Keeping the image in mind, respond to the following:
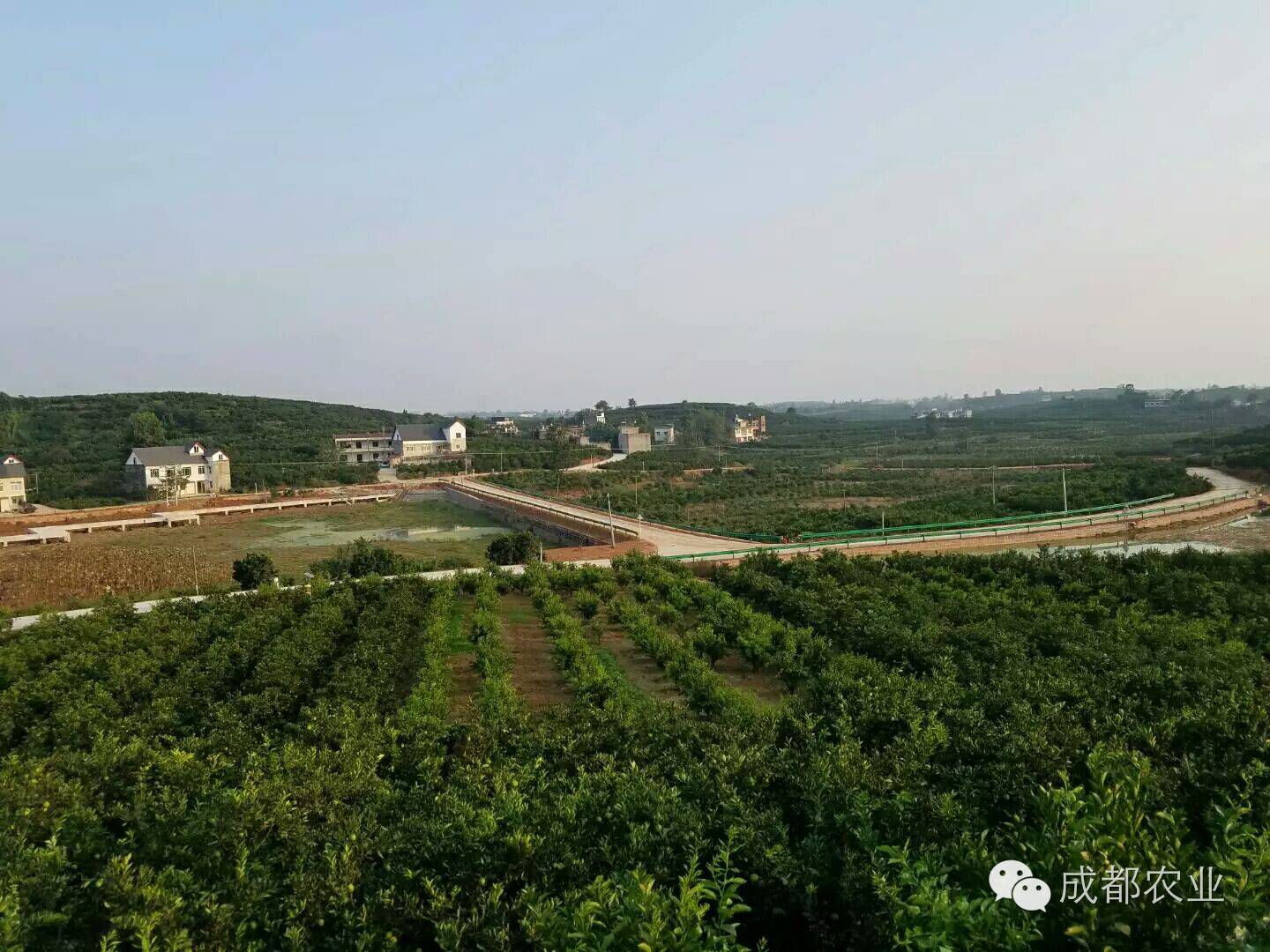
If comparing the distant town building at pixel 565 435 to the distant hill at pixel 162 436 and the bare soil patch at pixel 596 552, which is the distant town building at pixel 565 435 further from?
the bare soil patch at pixel 596 552

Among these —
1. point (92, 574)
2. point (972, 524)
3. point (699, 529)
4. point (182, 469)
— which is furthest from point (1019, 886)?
point (182, 469)

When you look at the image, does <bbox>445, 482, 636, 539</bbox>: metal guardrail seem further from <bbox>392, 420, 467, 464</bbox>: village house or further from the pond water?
<bbox>392, 420, 467, 464</bbox>: village house

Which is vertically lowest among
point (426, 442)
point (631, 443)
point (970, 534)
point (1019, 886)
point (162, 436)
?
point (970, 534)

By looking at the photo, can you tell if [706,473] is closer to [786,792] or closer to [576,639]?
[576,639]

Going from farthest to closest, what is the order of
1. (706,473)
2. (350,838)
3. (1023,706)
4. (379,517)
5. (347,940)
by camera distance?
(706,473)
(379,517)
(1023,706)
(350,838)
(347,940)

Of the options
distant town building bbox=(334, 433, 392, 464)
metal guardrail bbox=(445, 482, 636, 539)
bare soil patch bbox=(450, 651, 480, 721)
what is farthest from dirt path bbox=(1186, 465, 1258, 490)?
distant town building bbox=(334, 433, 392, 464)

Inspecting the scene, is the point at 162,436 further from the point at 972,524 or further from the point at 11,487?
the point at 972,524

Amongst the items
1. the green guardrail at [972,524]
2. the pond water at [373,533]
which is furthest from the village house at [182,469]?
the green guardrail at [972,524]

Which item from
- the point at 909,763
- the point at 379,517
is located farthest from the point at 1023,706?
the point at 379,517

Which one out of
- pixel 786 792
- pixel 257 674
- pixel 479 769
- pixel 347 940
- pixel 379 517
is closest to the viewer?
pixel 347 940
